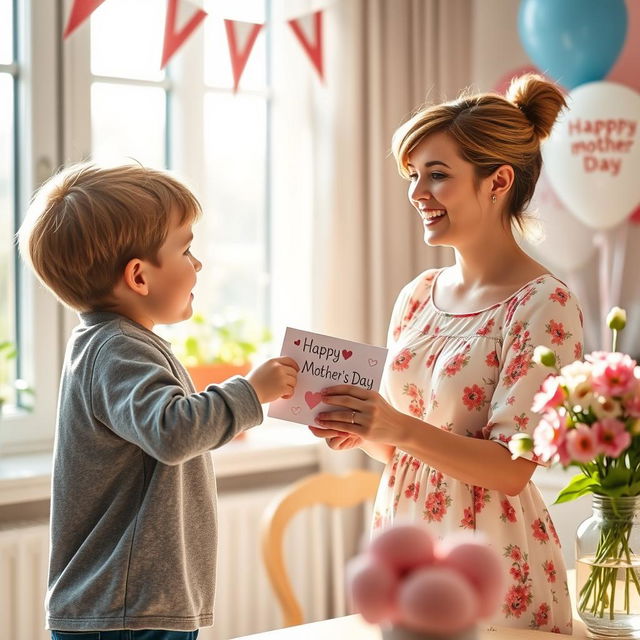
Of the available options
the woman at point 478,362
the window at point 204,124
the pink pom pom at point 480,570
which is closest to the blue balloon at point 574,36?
the window at point 204,124

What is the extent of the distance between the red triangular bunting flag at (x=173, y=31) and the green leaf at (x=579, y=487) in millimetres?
1809

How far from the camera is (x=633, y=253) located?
2.96 metres

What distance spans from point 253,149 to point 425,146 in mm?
1506

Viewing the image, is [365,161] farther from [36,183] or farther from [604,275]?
[36,183]

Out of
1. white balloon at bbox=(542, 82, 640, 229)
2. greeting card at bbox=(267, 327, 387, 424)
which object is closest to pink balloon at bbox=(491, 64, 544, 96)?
white balloon at bbox=(542, 82, 640, 229)

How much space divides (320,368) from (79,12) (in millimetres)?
1542

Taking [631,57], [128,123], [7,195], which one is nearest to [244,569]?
[7,195]

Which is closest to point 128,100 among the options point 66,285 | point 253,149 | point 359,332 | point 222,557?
point 253,149

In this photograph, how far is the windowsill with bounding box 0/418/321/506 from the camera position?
2.41 metres

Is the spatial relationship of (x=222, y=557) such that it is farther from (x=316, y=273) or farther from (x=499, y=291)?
(x=499, y=291)

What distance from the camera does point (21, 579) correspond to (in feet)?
7.80

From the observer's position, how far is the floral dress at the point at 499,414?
1.58 meters

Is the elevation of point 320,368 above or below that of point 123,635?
above

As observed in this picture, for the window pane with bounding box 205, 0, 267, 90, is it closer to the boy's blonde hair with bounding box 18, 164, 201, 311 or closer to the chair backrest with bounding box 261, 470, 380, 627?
the chair backrest with bounding box 261, 470, 380, 627
